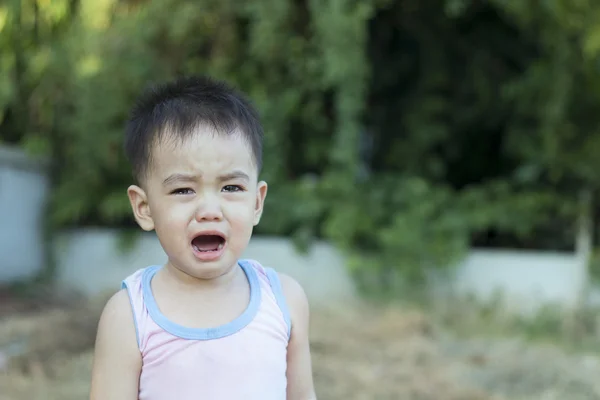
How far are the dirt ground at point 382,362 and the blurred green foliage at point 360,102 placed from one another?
0.67 metres

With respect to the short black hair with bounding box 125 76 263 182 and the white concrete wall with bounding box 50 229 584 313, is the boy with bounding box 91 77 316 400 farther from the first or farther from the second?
the white concrete wall with bounding box 50 229 584 313

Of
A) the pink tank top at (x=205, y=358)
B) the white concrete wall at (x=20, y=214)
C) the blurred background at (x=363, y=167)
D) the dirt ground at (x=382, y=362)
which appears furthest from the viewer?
the white concrete wall at (x=20, y=214)

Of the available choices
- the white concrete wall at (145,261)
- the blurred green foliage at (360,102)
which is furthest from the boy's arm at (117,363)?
the white concrete wall at (145,261)

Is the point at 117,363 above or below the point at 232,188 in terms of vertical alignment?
→ below

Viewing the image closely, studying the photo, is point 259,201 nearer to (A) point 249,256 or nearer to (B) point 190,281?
(B) point 190,281

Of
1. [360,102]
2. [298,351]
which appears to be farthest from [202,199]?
[360,102]

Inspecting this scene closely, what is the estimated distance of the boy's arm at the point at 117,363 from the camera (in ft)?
4.30

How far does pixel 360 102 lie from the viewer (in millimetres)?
4977

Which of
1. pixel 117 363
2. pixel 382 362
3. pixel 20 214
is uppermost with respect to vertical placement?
pixel 20 214

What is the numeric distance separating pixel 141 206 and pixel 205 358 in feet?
1.11

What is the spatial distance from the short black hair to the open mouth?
174 millimetres

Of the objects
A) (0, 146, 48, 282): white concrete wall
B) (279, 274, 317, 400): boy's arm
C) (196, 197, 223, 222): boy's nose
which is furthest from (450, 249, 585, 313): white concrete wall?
(196, 197, 223, 222): boy's nose

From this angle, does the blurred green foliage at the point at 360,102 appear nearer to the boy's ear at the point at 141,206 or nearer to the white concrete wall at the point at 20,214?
the white concrete wall at the point at 20,214

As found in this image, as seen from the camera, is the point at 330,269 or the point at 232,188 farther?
the point at 330,269
